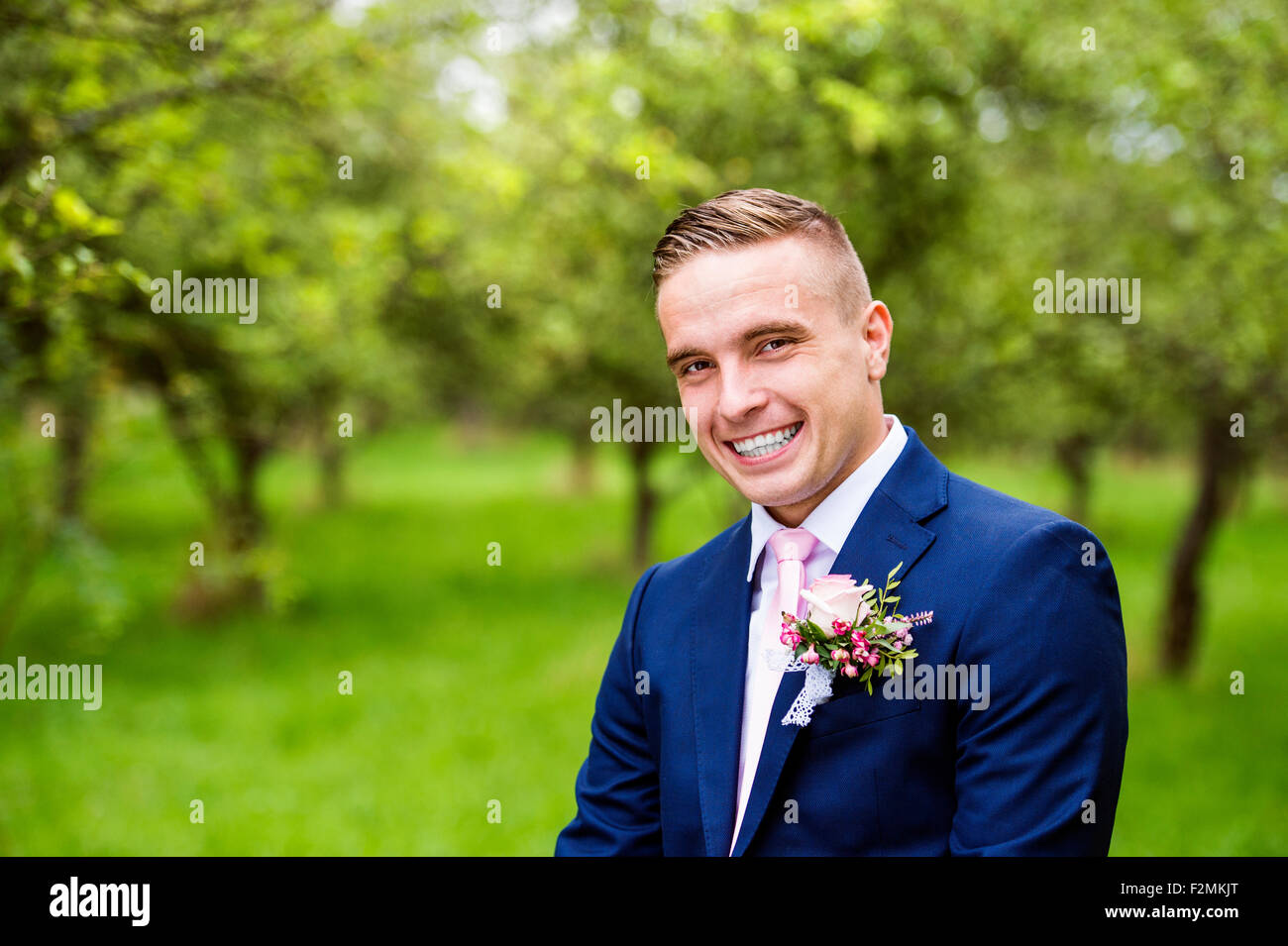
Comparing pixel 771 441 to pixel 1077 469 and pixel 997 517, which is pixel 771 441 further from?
pixel 1077 469

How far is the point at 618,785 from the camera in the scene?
2.53m

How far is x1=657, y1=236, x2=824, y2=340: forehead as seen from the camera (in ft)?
7.11

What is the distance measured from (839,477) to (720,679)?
54cm

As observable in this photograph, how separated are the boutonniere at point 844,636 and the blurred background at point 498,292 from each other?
106 inches

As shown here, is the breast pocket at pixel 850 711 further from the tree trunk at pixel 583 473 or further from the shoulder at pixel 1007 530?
the tree trunk at pixel 583 473

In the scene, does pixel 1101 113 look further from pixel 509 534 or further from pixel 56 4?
pixel 509 534

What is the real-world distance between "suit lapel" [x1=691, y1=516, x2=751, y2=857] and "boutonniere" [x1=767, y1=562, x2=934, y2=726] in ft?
0.62

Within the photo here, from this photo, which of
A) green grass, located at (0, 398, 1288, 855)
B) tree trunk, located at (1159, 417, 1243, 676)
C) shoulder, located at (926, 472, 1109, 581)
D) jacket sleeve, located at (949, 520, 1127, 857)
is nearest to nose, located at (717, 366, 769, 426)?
shoulder, located at (926, 472, 1109, 581)

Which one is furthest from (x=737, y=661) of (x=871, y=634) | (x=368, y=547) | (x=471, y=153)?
(x=368, y=547)

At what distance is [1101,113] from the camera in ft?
28.0

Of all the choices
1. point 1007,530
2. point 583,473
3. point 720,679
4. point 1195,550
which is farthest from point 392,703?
point 583,473

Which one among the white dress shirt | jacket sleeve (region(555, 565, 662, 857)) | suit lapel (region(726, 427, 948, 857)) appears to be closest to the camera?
suit lapel (region(726, 427, 948, 857))

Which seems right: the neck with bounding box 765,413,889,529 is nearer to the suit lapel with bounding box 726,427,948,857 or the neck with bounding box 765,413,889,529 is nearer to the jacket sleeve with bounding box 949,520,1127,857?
the suit lapel with bounding box 726,427,948,857
